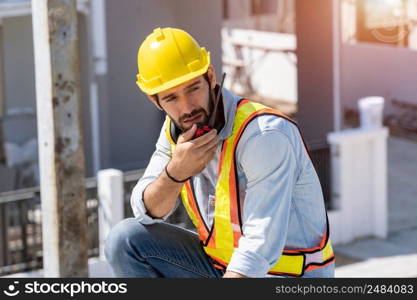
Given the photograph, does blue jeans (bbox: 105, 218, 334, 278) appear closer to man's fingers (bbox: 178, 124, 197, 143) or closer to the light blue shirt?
the light blue shirt

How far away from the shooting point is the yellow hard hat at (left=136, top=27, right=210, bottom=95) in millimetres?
3588

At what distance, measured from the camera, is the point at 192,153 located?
3.59 m

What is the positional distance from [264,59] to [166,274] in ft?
49.2

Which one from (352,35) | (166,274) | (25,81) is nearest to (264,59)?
(352,35)

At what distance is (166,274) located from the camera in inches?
152

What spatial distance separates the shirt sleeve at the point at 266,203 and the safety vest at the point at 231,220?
0.38 ft

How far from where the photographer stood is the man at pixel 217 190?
3.50 m

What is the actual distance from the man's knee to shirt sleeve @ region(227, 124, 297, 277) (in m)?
0.48

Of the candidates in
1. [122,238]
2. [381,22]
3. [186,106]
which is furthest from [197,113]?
[381,22]

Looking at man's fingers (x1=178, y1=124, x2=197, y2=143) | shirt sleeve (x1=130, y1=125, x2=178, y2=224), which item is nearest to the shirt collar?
man's fingers (x1=178, y1=124, x2=197, y2=143)

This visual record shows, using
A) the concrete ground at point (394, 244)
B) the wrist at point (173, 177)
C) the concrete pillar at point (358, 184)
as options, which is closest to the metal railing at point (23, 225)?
the concrete ground at point (394, 244)

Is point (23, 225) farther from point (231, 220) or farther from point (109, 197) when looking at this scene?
point (231, 220)

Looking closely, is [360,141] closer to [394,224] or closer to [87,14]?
[394,224]

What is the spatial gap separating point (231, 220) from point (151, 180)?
400mm
